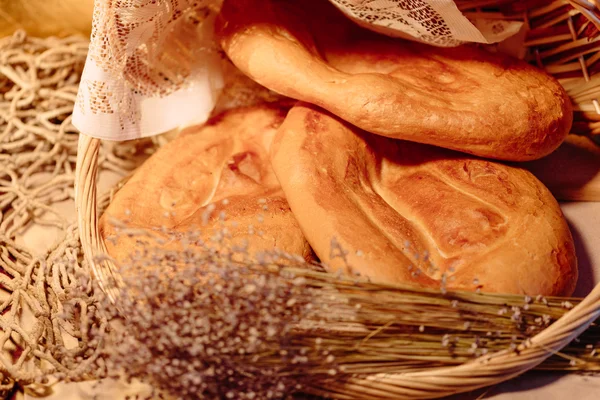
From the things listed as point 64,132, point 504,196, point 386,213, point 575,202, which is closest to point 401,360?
point 386,213

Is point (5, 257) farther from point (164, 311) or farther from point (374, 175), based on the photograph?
point (374, 175)

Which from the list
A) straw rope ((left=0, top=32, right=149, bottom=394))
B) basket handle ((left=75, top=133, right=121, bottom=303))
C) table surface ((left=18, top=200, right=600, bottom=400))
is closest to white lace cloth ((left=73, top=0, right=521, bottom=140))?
basket handle ((left=75, top=133, right=121, bottom=303))

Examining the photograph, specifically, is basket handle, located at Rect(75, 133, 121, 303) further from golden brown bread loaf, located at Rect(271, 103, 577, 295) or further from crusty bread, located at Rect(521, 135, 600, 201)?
crusty bread, located at Rect(521, 135, 600, 201)

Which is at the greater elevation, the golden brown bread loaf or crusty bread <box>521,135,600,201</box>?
the golden brown bread loaf

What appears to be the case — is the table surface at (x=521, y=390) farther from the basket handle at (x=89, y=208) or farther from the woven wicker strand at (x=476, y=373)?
the basket handle at (x=89, y=208)

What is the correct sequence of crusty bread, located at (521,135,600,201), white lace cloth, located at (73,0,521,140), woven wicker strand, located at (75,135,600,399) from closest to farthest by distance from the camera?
woven wicker strand, located at (75,135,600,399) → white lace cloth, located at (73,0,521,140) → crusty bread, located at (521,135,600,201)

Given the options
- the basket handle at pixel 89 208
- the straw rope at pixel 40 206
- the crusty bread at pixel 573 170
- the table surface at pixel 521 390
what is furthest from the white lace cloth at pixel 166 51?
the table surface at pixel 521 390

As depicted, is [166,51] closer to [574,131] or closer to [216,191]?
[216,191]
